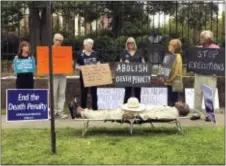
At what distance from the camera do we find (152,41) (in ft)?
42.4

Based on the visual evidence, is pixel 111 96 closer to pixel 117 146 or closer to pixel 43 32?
pixel 43 32

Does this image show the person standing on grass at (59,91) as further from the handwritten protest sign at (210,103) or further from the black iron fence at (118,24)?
the handwritten protest sign at (210,103)

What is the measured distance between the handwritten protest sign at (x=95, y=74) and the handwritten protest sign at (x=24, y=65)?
0.93 m

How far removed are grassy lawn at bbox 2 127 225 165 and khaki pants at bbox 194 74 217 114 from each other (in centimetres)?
111

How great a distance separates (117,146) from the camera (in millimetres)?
8070

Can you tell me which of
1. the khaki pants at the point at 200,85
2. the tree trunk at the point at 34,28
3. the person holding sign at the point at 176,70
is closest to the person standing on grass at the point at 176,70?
the person holding sign at the point at 176,70

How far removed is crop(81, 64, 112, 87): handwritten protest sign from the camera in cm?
1032

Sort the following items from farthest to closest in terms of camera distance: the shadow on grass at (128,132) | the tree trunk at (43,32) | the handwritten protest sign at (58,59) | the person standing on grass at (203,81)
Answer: the tree trunk at (43,32), the handwritten protest sign at (58,59), the person standing on grass at (203,81), the shadow on grass at (128,132)

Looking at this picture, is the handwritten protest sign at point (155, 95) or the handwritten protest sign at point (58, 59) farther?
the handwritten protest sign at point (155, 95)

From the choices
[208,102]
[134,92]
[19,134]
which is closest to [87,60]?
[134,92]

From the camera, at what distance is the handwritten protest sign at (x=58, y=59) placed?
34.4 feet

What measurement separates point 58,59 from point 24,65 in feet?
2.09

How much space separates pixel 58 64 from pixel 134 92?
63.0 inches

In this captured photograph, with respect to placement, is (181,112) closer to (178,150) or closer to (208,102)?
(208,102)
